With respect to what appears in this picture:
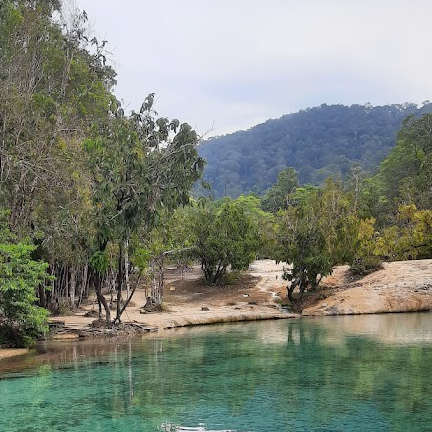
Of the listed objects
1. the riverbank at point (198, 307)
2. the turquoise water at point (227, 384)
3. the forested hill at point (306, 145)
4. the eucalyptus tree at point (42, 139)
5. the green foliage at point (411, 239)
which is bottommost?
the turquoise water at point (227, 384)

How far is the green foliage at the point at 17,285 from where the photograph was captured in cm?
1471

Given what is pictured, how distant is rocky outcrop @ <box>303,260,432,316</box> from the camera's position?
2512 cm

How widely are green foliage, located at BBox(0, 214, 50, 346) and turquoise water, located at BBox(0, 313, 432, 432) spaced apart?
1160mm

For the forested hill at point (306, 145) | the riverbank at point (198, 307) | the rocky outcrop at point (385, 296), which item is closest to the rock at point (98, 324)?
the riverbank at point (198, 307)

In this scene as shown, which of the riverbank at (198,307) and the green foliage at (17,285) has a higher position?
the green foliage at (17,285)

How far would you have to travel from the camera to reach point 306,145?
136000mm

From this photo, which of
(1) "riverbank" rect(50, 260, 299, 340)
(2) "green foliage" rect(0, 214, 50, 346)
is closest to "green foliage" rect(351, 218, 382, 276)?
(1) "riverbank" rect(50, 260, 299, 340)

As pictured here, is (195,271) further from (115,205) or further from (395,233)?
(115,205)

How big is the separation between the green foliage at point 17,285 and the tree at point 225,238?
1583 centimetres

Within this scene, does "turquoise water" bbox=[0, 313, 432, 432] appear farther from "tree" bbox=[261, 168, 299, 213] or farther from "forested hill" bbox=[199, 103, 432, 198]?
"forested hill" bbox=[199, 103, 432, 198]

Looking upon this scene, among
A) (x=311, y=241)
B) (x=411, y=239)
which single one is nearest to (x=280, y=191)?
(x=411, y=239)

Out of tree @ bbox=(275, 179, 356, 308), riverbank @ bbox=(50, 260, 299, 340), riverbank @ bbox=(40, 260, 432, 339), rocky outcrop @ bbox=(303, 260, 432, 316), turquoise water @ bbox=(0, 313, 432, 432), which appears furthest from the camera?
tree @ bbox=(275, 179, 356, 308)

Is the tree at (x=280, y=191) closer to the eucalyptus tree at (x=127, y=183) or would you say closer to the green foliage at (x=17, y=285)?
the eucalyptus tree at (x=127, y=183)

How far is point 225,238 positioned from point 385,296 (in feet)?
31.3
